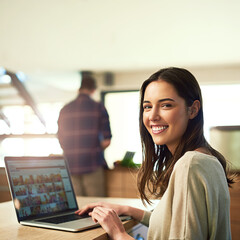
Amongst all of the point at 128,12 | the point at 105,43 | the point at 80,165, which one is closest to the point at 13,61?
the point at 105,43

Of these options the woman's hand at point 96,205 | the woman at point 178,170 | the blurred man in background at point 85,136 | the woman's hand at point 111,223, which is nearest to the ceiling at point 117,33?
the blurred man in background at point 85,136

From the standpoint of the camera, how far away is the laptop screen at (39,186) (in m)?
1.22

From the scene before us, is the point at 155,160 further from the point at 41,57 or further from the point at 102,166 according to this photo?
the point at 41,57

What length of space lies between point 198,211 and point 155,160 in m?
0.50

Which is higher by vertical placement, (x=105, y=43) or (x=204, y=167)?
(x=105, y=43)

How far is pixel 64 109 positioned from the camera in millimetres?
3465

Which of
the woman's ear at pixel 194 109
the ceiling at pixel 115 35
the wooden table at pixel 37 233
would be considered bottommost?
the wooden table at pixel 37 233

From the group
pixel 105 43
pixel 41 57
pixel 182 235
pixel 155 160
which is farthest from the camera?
pixel 41 57

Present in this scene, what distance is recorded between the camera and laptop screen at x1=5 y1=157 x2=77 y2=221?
3.99 feet

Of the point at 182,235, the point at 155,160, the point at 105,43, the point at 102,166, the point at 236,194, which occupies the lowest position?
the point at 236,194

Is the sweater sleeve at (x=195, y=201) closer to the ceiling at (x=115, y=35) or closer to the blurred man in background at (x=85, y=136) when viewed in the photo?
the blurred man in background at (x=85, y=136)

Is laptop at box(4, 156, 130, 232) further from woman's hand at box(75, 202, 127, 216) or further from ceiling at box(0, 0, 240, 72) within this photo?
ceiling at box(0, 0, 240, 72)

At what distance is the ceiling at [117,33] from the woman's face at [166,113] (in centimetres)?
270

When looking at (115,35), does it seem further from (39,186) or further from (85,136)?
(39,186)
